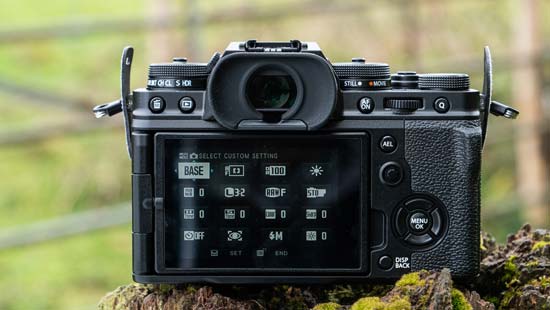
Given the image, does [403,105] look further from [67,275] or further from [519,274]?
[67,275]

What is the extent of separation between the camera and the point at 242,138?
34.5 inches

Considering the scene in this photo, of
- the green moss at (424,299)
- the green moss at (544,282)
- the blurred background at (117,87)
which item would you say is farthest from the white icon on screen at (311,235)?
the blurred background at (117,87)

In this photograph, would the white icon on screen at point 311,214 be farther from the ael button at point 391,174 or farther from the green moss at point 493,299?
the green moss at point 493,299

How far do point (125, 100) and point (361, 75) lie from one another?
0.70 feet

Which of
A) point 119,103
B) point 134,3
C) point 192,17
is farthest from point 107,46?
point 119,103

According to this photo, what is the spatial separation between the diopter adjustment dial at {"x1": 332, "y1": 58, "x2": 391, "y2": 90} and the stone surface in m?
0.17

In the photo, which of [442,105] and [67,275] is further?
[67,275]

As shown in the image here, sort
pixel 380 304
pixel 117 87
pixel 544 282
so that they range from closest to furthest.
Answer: pixel 380 304, pixel 544 282, pixel 117 87

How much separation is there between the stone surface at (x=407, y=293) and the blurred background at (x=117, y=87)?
5.32 ft

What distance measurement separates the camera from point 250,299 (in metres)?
0.93

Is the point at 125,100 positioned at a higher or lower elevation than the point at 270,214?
higher

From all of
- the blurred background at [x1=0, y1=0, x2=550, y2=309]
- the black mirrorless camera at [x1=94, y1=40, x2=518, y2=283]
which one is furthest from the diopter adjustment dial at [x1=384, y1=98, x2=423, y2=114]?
the blurred background at [x1=0, y1=0, x2=550, y2=309]

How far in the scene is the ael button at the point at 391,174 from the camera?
0.89 metres

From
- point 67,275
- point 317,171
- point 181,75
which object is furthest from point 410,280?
point 67,275
